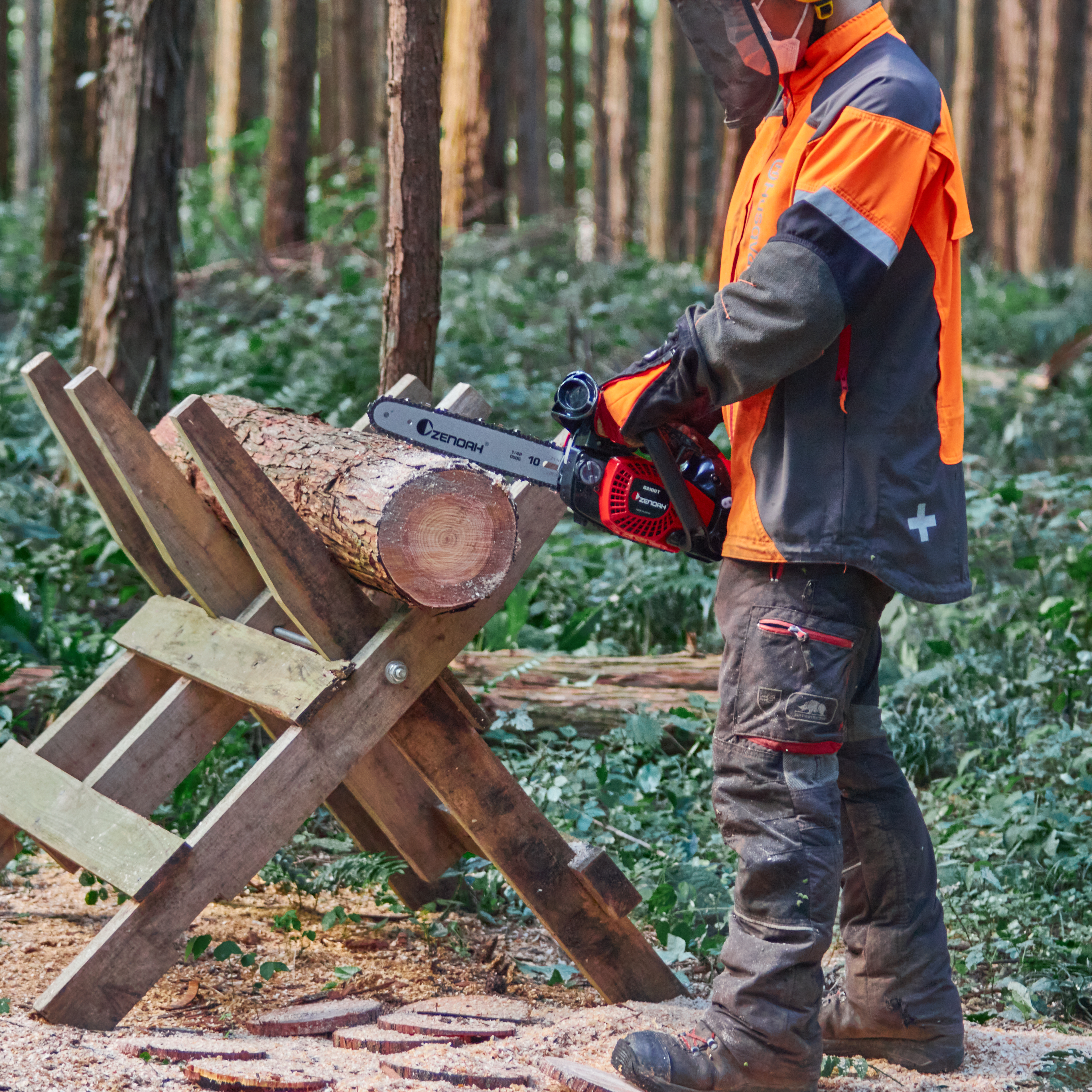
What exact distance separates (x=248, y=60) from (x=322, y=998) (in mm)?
12819

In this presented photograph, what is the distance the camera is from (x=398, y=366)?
3.96 metres

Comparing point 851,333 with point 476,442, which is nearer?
point 851,333

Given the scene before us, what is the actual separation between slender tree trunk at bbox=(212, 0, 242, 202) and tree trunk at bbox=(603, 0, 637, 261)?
4.69 metres

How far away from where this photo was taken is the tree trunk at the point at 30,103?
24.4 metres

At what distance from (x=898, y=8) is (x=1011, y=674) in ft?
15.3

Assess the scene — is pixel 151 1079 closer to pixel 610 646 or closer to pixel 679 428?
pixel 679 428

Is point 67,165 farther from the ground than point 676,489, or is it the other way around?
point 67,165

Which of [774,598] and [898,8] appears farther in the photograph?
[898,8]

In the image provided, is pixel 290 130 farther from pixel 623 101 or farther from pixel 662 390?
pixel 662 390

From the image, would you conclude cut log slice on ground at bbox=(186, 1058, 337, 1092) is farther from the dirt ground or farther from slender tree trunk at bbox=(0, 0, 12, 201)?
slender tree trunk at bbox=(0, 0, 12, 201)

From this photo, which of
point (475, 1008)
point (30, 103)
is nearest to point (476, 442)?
point (475, 1008)

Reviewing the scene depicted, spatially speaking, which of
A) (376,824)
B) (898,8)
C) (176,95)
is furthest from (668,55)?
(376,824)

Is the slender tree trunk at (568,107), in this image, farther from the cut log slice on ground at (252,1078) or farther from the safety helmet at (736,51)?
the cut log slice on ground at (252,1078)

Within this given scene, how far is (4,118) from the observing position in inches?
597
